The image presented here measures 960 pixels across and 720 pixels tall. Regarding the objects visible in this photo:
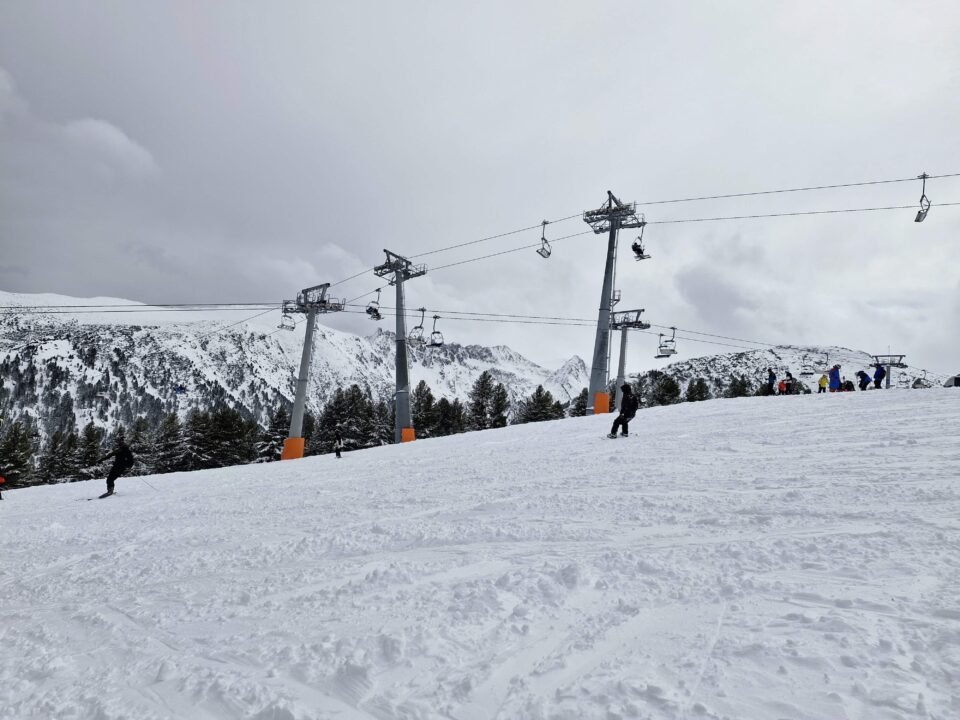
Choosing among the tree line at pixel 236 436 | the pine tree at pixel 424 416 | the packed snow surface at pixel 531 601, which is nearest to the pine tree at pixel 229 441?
the tree line at pixel 236 436

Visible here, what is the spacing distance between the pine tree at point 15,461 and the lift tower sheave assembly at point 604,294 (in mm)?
55579

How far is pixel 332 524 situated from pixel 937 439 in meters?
11.6

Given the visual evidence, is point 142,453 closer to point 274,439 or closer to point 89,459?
point 89,459

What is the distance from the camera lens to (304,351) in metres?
28.4

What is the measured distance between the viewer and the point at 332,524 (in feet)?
26.3

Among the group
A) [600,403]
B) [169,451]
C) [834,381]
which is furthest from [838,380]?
[169,451]

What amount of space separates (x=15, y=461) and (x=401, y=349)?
4923 cm

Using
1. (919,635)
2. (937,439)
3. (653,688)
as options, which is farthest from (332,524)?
(937,439)

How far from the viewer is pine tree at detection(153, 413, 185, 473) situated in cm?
5347

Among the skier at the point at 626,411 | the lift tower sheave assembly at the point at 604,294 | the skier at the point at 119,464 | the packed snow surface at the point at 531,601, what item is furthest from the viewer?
the lift tower sheave assembly at the point at 604,294

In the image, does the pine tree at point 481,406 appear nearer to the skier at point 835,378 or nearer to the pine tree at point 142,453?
the pine tree at point 142,453

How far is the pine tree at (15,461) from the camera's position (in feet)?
161

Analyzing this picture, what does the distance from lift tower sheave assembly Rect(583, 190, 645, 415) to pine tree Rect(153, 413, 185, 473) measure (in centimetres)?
4767

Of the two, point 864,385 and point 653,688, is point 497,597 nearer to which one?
point 653,688
